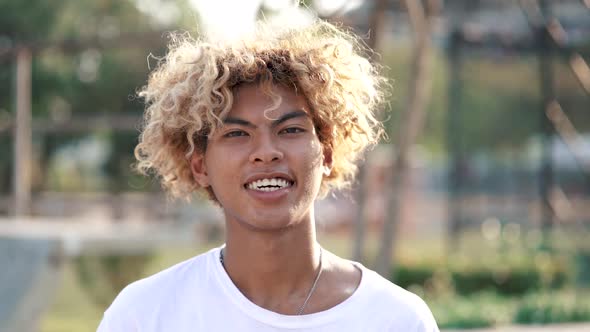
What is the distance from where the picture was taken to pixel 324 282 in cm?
254

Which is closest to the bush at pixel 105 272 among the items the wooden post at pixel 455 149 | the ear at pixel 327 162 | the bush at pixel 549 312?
the bush at pixel 549 312

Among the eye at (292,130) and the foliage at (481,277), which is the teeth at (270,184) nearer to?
the eye at (292,130)

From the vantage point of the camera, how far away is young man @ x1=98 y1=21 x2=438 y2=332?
2.43 meters

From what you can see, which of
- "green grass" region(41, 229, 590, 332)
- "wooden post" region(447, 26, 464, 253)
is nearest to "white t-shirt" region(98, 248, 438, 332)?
"green grass" region(41, 229, 590, 332)

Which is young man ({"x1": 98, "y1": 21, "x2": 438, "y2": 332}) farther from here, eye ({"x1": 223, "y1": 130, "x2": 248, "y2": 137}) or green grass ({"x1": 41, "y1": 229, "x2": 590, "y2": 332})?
green grass ({"x1": 41, "y1": 229, "x2": 590, "y2": 332})

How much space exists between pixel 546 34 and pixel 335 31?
9.60 meters

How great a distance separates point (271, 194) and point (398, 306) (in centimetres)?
38

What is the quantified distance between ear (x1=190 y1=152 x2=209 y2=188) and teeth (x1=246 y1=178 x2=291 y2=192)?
290mm

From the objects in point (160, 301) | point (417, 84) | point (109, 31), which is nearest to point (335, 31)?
point (160, 301)

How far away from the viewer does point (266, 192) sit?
8.03 feet

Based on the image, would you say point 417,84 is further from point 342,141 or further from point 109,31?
point 109,31

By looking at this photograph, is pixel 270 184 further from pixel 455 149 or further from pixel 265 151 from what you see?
pixel 455 149

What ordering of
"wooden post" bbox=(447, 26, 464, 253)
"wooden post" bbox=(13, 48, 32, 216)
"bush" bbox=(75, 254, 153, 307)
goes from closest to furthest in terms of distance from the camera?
Answer: "wooden post" bbox=(13, 48, 32, 216) → "bush" bbox=(75, 254, 153, 307) → "wooden post" bbox=(447, 26, 464, 253)

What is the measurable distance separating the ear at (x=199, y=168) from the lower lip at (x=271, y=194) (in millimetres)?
298
